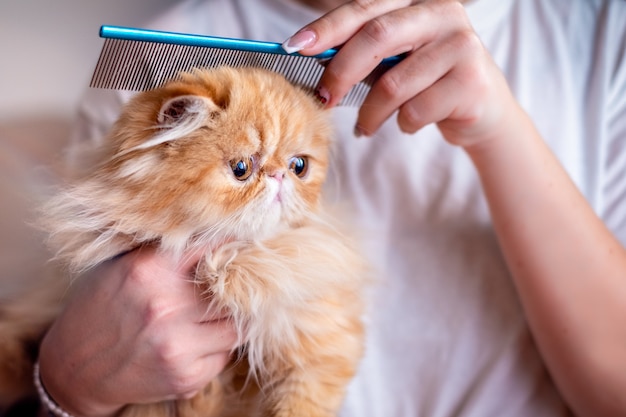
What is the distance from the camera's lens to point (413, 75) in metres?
0.99

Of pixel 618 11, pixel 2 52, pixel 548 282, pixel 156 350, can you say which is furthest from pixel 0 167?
pixel 618 11

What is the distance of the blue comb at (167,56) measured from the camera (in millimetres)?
818

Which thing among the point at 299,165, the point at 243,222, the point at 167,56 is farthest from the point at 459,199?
the point at 167,56

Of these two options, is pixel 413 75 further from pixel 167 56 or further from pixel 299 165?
pixel 167 56

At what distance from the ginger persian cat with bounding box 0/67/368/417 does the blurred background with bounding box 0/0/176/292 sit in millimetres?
448

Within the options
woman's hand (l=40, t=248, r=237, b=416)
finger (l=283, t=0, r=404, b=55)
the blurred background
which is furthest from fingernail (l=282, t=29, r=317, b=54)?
the blurred background

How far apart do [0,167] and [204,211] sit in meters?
0.78

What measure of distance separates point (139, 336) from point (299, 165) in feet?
1.27

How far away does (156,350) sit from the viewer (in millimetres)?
939

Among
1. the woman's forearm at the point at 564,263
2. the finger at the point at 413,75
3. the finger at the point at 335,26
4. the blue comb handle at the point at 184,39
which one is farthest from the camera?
the woman's forearm at the point at 564,263

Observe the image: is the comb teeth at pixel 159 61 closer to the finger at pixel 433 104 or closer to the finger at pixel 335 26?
the finger at pixel 335 26

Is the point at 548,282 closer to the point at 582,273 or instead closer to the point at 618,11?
the point at 582,273

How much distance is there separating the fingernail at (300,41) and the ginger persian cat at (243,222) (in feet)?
0.21

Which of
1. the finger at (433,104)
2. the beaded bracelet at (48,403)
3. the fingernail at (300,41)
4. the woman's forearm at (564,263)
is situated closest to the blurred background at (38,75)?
the beaded bracelet at (48,403)
